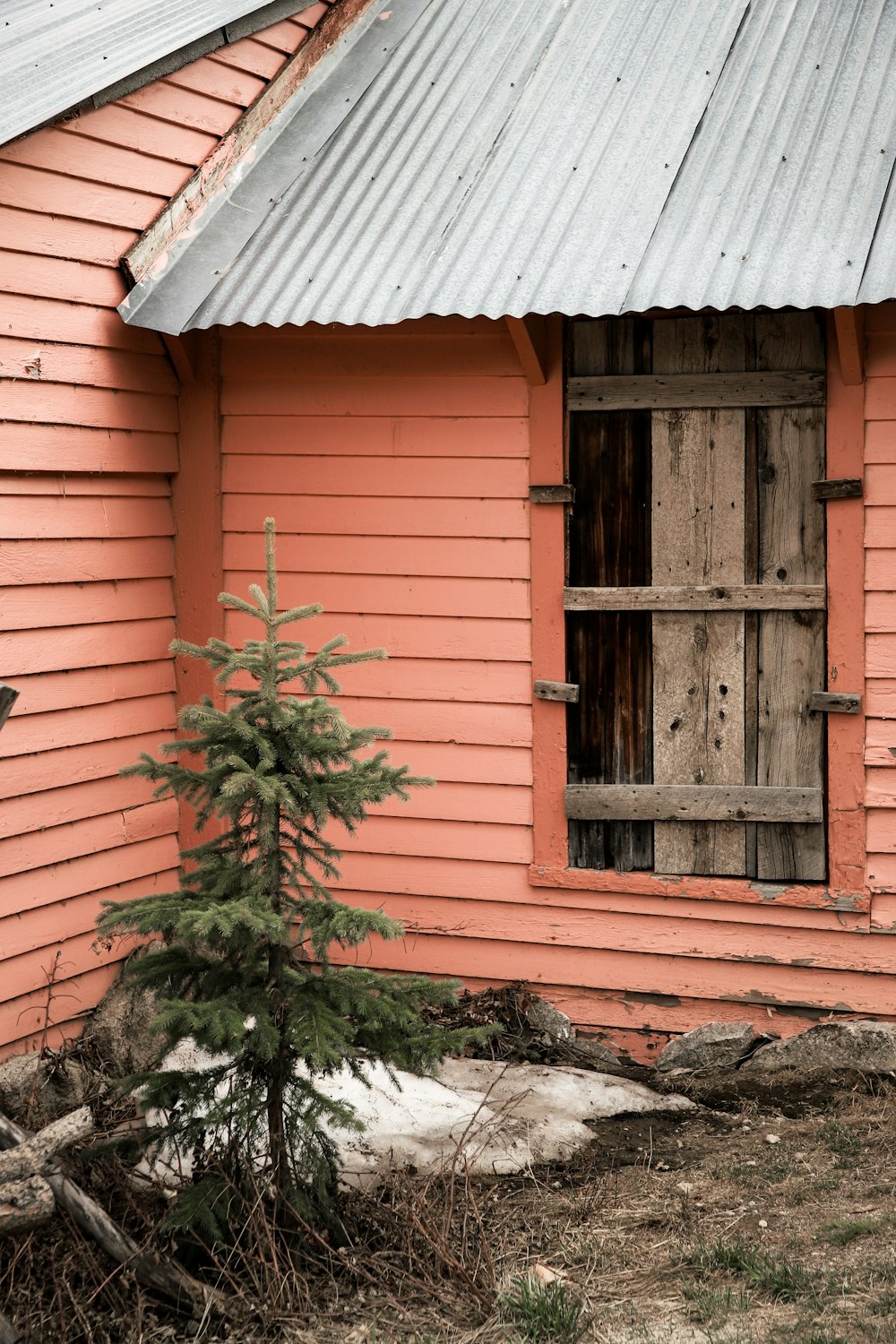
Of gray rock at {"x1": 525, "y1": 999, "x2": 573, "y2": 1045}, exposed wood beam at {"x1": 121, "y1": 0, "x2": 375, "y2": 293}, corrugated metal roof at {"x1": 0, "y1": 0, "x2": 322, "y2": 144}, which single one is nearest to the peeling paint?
gray rock at {"x1": 525, "y1": 999, "x2": 573, "y2": 1045}

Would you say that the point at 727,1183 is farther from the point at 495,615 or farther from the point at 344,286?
the point at 344,286

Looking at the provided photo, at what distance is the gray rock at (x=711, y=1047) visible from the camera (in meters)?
5.99

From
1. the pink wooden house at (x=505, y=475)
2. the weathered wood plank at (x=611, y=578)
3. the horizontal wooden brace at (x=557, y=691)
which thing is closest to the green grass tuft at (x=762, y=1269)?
the pink wooden house at (x=505, y=475)

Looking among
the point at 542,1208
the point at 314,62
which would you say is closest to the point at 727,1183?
the point at 542,1208

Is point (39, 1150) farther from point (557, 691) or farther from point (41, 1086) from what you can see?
point (557, 691)

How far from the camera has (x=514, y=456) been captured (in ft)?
20.3

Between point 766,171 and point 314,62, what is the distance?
8.08 ft

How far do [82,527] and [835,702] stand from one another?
10.7 ft

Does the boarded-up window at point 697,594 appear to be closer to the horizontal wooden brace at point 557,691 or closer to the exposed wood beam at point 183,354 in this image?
the horizontal wooden brace at point 557,691

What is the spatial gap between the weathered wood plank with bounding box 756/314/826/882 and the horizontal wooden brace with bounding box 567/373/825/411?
0.07m

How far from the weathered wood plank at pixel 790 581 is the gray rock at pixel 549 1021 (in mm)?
1143

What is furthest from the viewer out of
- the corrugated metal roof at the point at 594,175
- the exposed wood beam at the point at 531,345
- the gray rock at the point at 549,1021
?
the gray rock at the point at 549,1021

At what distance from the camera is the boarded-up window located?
586 cm

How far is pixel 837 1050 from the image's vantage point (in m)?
5.79
